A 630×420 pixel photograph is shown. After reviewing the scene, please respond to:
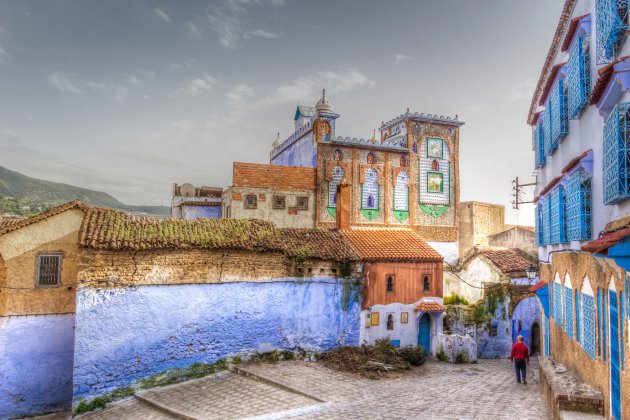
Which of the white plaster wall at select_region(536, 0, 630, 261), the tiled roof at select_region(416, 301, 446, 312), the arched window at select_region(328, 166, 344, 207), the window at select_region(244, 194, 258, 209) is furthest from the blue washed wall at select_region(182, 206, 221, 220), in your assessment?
the white plaster wall at select_region(536, 0, 630, 261)

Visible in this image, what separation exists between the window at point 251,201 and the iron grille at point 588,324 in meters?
17.3

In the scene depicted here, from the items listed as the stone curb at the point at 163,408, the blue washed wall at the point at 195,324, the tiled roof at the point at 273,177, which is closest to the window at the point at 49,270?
the blue washed wall at the point at 195,324

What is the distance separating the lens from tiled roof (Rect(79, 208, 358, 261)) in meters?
14.9

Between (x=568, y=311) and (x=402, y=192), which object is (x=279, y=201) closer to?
(x=402, y=192)

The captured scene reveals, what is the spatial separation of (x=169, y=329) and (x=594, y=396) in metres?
12.1

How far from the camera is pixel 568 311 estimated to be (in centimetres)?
1078

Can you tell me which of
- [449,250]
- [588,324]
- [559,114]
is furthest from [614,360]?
[449,250]

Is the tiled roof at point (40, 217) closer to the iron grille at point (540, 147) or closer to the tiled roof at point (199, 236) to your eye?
the tiled roof at point (199, 236)

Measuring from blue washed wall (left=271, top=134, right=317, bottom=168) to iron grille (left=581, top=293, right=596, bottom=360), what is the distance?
17696mm

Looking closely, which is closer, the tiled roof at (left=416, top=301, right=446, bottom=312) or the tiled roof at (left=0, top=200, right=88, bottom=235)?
the tiled roof at (left=0, top=200, right=88, bottom=235)

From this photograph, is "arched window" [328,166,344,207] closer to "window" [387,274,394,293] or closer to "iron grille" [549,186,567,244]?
"window" [387,274,394,293]

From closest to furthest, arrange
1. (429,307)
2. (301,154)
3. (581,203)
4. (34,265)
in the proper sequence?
(581,203) → (34,265) → (429,307) → (301,154)

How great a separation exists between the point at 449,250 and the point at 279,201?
11144 millimetres

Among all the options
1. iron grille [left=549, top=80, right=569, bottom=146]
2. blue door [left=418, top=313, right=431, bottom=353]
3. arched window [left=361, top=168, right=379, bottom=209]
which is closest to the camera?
iron grille [left=549, top=80, right=569, bottom=146]
